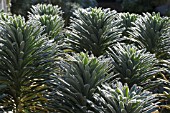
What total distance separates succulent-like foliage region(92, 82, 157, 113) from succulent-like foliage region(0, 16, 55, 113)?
2.13 ft

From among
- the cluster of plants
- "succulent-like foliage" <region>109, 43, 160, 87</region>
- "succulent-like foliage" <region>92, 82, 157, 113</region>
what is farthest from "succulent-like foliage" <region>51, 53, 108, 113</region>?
"succulent-like foliage" <region>109, 43, 160, 87</region>

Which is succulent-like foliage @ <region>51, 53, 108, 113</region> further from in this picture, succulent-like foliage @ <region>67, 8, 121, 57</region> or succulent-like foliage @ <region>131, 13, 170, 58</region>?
succulent-like foliage @ <region>131, 13, 170, 58</region>

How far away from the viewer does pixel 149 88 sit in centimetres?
287

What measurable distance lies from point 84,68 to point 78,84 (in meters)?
0.12

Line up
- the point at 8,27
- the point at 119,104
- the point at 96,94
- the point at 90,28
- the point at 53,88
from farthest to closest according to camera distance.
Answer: the point at 90,28 < the point at 8,27 < the point at 53,88 < the point at 96,94 < the point at 119,104

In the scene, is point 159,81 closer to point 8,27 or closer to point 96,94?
point 96,94

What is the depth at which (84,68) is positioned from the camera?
253 centimetres

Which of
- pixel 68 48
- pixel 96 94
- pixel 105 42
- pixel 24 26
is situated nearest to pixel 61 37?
pixel 68 48

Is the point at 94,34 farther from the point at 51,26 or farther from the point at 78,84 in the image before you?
the point at 78,84

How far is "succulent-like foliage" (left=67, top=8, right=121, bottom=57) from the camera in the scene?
Result: 3.42 m

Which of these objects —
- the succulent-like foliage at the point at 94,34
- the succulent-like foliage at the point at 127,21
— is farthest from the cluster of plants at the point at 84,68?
the succulent-like foliage at the point at 127,21

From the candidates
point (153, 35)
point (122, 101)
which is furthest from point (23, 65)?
point (153, 35)

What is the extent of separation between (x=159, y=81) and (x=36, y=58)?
38.2 inches

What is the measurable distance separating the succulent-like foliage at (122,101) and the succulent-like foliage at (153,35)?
4.09ft
